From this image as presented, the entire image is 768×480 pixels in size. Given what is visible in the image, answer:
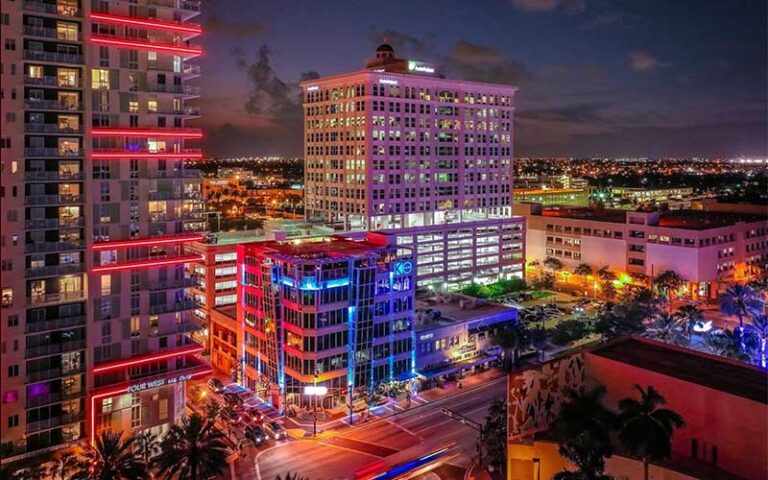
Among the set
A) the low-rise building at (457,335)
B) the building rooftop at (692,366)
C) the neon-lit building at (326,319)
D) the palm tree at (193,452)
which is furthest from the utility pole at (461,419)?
the palm tree at (193,452)

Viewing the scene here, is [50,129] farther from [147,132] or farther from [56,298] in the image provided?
[56,298]

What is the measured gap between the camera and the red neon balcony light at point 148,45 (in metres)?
60.8

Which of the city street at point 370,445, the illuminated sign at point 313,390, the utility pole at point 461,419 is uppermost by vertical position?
the illuminated sign at point 313,390

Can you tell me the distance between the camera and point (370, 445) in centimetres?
6481

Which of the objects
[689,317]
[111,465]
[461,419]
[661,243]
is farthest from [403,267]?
[661,243]

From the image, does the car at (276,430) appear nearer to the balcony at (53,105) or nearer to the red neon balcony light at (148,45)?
the balcony at (53,105)

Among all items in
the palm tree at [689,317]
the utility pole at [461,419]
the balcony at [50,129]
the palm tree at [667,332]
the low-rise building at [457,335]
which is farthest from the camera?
the palm tree at [689,317]

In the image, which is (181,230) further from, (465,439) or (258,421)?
→ (465,439)

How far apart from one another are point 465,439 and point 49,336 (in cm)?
4144

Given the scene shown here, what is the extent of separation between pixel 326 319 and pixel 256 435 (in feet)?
47.0

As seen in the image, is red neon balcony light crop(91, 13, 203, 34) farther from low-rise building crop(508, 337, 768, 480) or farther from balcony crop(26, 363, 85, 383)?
low-rise building crop(508, 337, 768, 480)

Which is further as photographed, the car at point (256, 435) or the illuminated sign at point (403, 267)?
the illuminated sign at point (403, 267)

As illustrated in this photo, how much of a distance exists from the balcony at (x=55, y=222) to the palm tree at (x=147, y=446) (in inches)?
805

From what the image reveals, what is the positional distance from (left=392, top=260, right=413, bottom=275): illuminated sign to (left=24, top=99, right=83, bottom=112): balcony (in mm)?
38055
